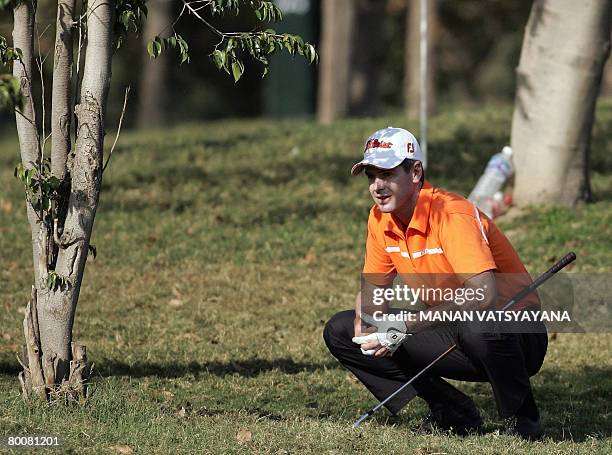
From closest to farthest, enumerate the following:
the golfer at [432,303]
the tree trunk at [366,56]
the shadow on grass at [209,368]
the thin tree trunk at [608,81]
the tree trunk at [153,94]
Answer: the golfer at [432,303], the shadow on grass at [209,368], the tree trunk at [366,56], the thin tree trunk at [608,81], the tree trunk at [153,94]

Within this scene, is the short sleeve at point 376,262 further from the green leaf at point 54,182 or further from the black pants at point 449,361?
the green leaf at point 54,182

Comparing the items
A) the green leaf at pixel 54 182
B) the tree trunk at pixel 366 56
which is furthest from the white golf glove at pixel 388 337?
the tree trunk at pixel 366 56

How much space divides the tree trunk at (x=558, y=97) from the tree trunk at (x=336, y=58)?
8.20 meters

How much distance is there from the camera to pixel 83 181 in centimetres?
630

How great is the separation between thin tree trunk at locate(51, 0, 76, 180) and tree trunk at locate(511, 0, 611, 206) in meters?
6.26

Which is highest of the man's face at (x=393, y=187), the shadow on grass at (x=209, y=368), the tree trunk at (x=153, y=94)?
the man's face at (x=393, y=187)

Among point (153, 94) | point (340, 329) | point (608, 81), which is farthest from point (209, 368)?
point (153, 94)

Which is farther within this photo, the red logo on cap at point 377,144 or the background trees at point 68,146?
the background trees at point 68,146

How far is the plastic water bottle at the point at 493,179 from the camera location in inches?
461

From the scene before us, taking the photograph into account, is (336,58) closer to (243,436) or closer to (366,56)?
(366,56)

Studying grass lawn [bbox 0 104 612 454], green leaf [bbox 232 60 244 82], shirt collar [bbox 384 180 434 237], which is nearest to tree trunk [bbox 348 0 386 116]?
grass lawn [bbox 0 104 612 454]

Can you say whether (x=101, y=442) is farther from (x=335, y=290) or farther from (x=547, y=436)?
(x=335, y=290)

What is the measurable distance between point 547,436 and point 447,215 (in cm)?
142

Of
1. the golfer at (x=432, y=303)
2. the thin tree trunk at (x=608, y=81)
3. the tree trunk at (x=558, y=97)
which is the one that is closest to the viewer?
the golfer at (x=432, y=303)
